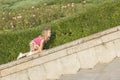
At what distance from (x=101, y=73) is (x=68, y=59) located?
97 cm

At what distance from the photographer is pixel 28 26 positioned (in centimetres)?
1489

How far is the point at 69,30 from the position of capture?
1320cm

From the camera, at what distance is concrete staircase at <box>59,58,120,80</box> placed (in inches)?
455

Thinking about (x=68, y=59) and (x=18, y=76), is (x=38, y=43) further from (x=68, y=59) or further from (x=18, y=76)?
(x=18, y=76)

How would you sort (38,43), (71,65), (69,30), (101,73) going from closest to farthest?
(101,73) < (71,65) < (38,43) < (69,30)

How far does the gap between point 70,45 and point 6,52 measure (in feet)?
6.33

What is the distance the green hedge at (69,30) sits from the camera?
43.1 feet

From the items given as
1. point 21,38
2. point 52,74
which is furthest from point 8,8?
point 52,74

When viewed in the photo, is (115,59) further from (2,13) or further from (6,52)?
(2,13)

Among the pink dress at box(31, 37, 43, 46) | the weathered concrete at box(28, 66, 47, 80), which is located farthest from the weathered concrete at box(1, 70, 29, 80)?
the pink dress at box(31, 37, 43, 46)

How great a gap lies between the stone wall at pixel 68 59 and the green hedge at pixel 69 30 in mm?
863

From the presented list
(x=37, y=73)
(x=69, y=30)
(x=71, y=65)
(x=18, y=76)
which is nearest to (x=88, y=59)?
(x=71, y=65)

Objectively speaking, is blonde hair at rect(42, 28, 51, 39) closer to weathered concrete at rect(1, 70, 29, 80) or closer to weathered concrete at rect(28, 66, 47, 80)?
weathered concrete at rect(28, 66, 47, 80)

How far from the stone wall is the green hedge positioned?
0.86 m
